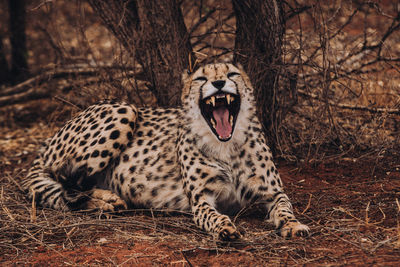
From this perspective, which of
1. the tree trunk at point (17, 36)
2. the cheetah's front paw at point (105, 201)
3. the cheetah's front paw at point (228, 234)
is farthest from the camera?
the tree trunk at point (17, 36)

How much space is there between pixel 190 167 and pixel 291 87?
57.5 inches

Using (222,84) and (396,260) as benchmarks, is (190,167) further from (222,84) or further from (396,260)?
(396,260)

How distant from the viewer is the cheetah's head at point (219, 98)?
304 centimetres

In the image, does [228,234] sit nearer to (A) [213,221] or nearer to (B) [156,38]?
(A) [213,221]

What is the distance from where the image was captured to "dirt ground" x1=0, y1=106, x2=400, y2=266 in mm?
2449

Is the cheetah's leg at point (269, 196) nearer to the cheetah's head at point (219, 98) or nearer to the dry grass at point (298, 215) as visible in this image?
the dry grass at point (298, 215)

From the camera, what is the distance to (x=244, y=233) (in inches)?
107

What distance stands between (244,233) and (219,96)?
2.80 ft

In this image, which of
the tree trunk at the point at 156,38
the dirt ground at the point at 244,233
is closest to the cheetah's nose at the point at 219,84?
the dirt ground at the point at 244,233

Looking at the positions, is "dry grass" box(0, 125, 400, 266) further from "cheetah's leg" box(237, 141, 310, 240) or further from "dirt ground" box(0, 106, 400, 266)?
"cheetah's leg" box(237, 141, 310, 240)

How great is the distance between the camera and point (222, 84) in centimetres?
302

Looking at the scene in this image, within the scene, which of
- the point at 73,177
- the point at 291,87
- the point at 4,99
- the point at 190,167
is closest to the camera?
the point at 190,167

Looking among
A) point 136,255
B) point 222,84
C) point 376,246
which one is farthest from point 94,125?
point 376,246

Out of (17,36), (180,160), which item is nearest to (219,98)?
(180,160)
